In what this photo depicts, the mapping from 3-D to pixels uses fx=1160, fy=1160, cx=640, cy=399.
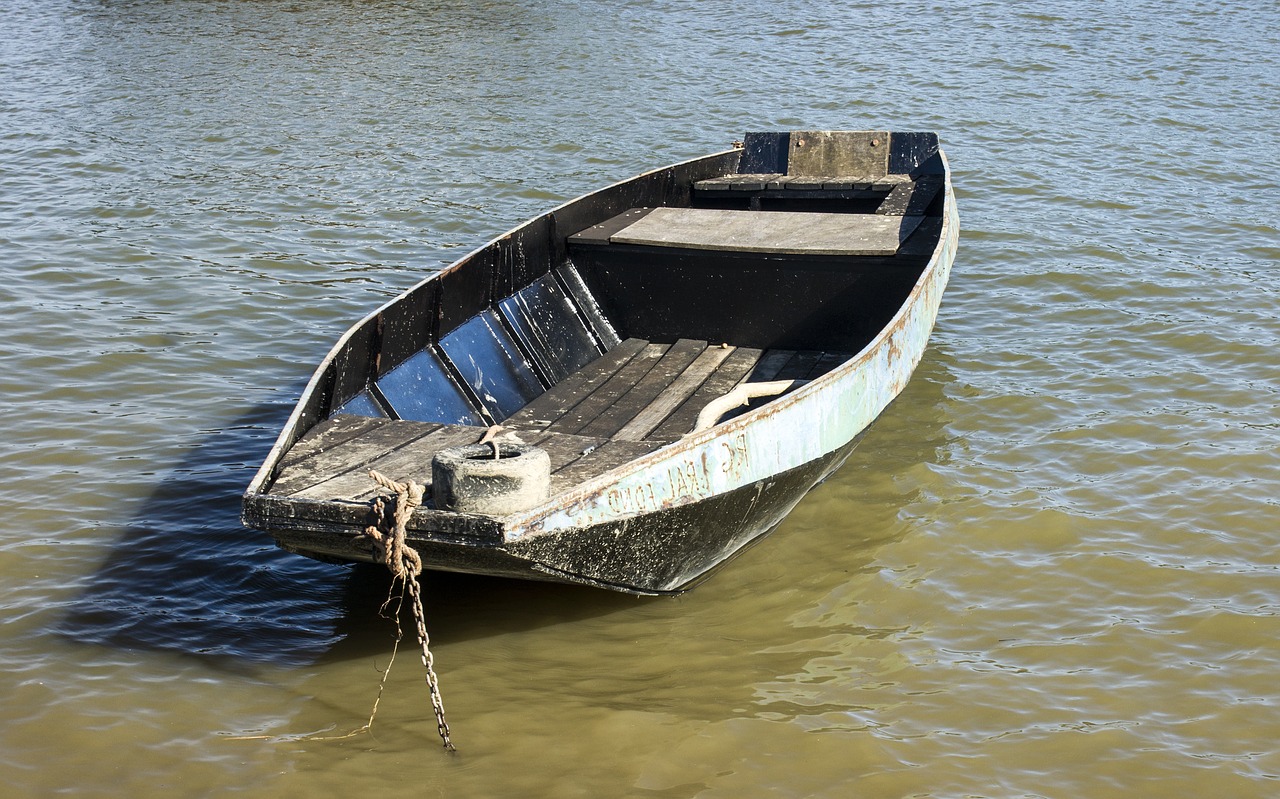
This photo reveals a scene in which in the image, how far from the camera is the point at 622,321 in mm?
7891

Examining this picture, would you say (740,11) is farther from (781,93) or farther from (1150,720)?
(1150,720)

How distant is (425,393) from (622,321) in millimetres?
2214

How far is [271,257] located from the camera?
33.7ft

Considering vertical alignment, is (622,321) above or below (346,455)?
below

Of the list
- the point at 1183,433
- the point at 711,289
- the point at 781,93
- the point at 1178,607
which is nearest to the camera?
the point at 1178,607

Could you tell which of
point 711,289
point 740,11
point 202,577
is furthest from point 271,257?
point 740,11

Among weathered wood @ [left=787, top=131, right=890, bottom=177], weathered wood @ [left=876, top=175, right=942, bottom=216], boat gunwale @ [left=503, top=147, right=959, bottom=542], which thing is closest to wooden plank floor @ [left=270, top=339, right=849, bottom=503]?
boat gunwale @ [left=503, top=147, right=959, bottom=542]

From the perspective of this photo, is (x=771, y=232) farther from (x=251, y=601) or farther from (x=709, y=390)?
(x=251, y=601)

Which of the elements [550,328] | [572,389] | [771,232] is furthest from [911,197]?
[572,389]

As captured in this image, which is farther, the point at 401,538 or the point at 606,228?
the point at 606,228

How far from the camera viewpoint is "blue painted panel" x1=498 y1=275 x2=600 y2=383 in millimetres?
7012

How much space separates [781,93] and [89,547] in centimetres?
1283

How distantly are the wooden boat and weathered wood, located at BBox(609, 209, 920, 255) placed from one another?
0.03m

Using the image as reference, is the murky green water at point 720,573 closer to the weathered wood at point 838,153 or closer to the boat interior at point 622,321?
the boat interior at point 622,321
